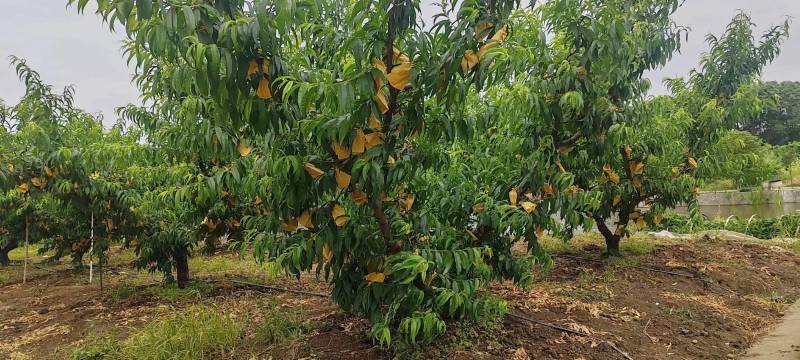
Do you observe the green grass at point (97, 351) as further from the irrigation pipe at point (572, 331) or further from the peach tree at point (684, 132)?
the peach tree at point (684, 132)

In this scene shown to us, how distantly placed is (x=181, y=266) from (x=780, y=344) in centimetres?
573

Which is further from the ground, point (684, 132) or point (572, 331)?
point (684, 132)

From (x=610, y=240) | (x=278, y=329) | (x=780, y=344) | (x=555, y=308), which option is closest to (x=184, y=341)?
(x=278, y=329)

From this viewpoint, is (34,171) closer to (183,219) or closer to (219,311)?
(183,219)

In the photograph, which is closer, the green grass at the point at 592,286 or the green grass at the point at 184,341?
the green grass at the point at 184,341

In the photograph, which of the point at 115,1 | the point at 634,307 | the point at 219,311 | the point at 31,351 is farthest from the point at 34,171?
the point at 634,307

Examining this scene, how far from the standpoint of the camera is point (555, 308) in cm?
434

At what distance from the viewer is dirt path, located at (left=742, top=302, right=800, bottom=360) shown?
3.67 meters

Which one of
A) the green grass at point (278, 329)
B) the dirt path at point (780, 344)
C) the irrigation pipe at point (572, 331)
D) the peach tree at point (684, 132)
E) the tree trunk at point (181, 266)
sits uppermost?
the peach tree at point (684, 132)

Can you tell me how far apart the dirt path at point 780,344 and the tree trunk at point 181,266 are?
543 centimetres

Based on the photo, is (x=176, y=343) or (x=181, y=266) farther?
(x=181, y=266)

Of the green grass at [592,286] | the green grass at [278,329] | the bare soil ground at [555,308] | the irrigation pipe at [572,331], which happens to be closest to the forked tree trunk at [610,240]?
the bare soil ground at [555,308]

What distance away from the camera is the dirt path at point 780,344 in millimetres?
3669

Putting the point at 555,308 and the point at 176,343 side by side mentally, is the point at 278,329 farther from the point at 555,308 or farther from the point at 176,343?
the point at 555,308
